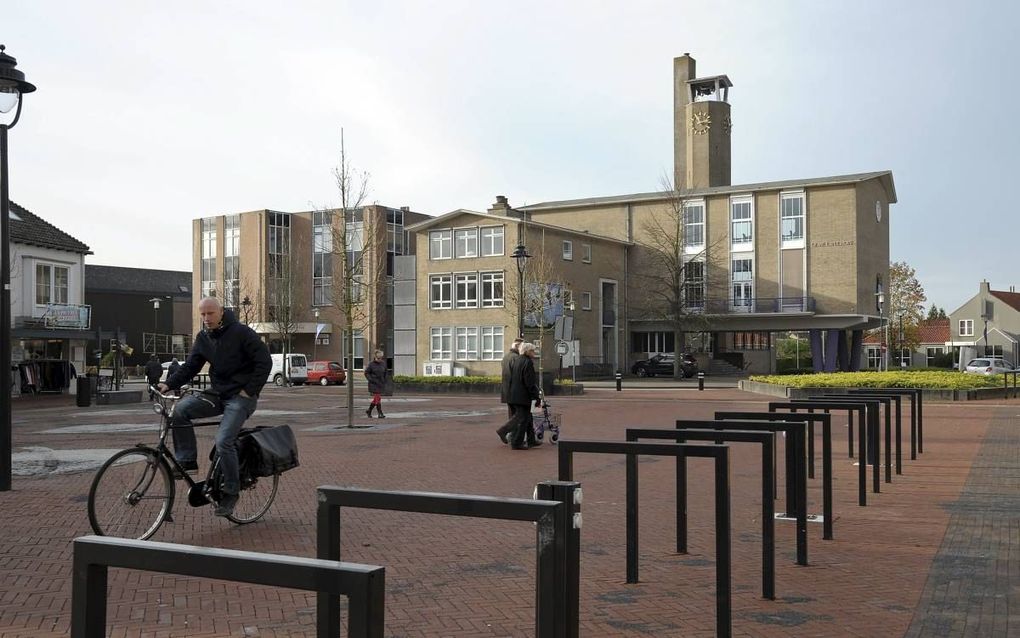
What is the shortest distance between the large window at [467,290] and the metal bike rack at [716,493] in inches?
1969

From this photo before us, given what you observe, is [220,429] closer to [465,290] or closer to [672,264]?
[465,290]

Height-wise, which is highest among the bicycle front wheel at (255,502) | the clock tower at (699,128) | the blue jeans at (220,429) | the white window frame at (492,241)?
the clock tower at (699,128)

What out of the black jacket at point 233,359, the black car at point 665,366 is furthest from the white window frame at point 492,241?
the black jacket at point 233,359

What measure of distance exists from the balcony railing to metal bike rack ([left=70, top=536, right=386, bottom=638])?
2330 inches

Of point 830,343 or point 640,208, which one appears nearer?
point 830,343

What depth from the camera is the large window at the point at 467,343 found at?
55.9 meters

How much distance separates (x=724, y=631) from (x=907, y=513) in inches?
186

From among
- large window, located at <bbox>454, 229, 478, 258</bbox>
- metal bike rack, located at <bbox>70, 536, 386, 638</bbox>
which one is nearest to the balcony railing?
large window, located at <bbox>454, 229, 478, 258</bbox>

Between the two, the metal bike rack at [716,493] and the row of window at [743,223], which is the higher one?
the row of window at [743,223]

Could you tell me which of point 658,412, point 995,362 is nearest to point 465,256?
point 995,362

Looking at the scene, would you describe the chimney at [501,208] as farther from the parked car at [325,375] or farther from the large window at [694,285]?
the parked car at [325,375]

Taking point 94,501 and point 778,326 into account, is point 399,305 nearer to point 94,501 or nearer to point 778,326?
point 778,326

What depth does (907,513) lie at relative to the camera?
28.5ft

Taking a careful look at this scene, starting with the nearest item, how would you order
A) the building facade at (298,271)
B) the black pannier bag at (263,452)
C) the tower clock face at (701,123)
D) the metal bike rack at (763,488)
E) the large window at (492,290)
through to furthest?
1. the metal bike rack at (763,488)
2. the black pannier bag at (263,452)
3. the large window at (492,290)
4. the building facade at (298,271)
5. the tower clock face at (701,123)
